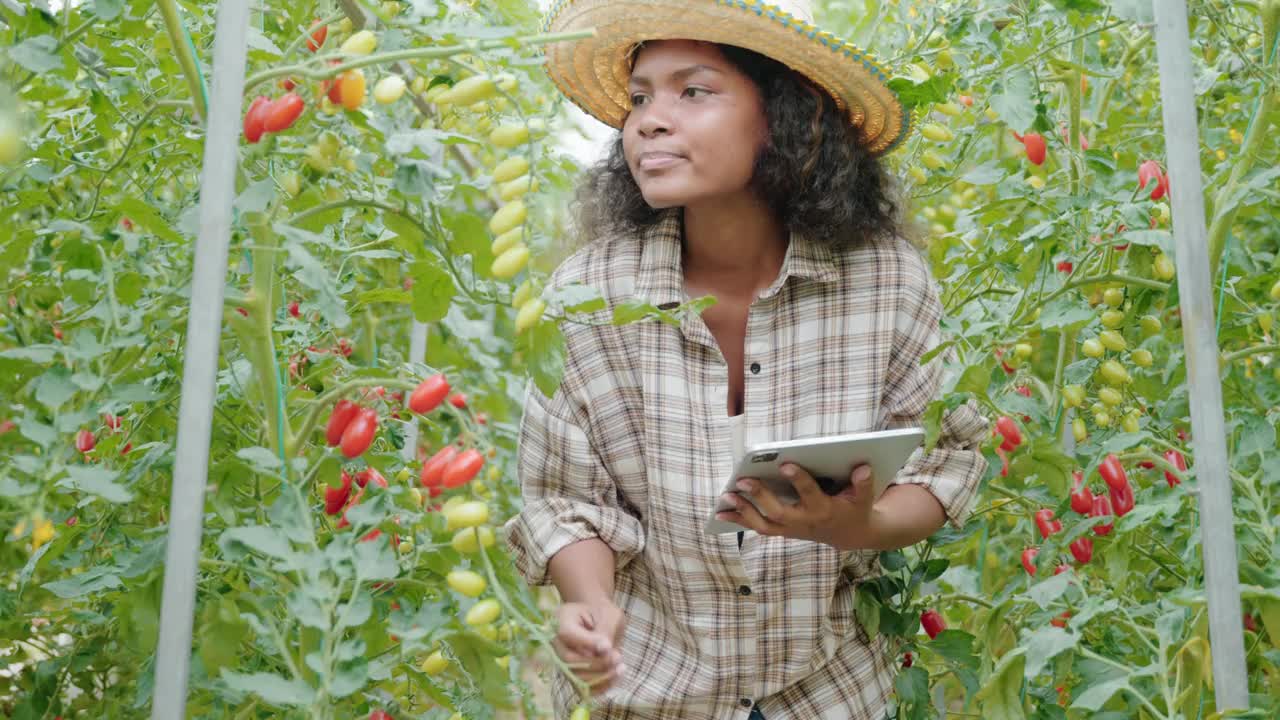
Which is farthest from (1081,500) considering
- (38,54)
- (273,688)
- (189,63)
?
(38,54)

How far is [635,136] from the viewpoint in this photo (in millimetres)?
1513

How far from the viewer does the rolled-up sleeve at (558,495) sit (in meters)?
1.57

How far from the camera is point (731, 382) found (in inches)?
64.7

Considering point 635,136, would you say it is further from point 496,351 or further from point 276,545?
point 276,545

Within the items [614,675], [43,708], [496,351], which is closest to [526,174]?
[496,351]

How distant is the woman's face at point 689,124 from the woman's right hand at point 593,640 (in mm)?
459

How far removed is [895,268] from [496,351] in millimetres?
596

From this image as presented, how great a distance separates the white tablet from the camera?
124 centimetres

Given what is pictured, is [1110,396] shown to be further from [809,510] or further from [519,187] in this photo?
[519,187]

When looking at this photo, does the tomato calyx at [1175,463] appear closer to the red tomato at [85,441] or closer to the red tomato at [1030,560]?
the red tomato at [1030,560]

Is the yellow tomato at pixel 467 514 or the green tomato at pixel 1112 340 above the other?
the green tomato at pixel 1112 340

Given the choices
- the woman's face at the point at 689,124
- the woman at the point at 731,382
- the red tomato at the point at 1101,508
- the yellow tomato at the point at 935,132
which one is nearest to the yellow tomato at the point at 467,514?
the woman at the point at 731,382

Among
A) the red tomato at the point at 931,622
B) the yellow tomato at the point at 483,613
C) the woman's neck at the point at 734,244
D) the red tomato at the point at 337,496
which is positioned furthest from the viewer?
the red tomato at the point at 931,622

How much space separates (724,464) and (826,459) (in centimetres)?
27
